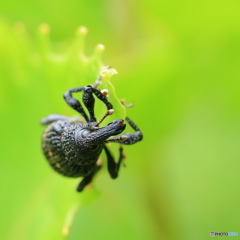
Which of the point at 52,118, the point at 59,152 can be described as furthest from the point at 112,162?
the point at 52,118

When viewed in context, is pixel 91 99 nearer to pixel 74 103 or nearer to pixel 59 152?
pixel 74 103

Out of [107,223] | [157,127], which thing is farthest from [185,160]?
[107,223]

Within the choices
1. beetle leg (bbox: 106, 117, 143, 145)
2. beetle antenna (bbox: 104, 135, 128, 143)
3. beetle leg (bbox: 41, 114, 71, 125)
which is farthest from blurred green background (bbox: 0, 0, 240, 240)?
beetle antenna (bbox: 104, 135, 128, 143)

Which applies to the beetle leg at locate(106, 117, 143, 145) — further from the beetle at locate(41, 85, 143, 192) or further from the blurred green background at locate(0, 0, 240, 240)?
the blurred green background at locate(0, 0, 240, 240)

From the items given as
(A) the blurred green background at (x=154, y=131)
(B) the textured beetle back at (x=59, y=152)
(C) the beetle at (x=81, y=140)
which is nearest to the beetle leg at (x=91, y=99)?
(C) the beetle at (x=81, y=140)

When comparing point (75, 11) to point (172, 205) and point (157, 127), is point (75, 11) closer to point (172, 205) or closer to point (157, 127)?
point (157, 127)
